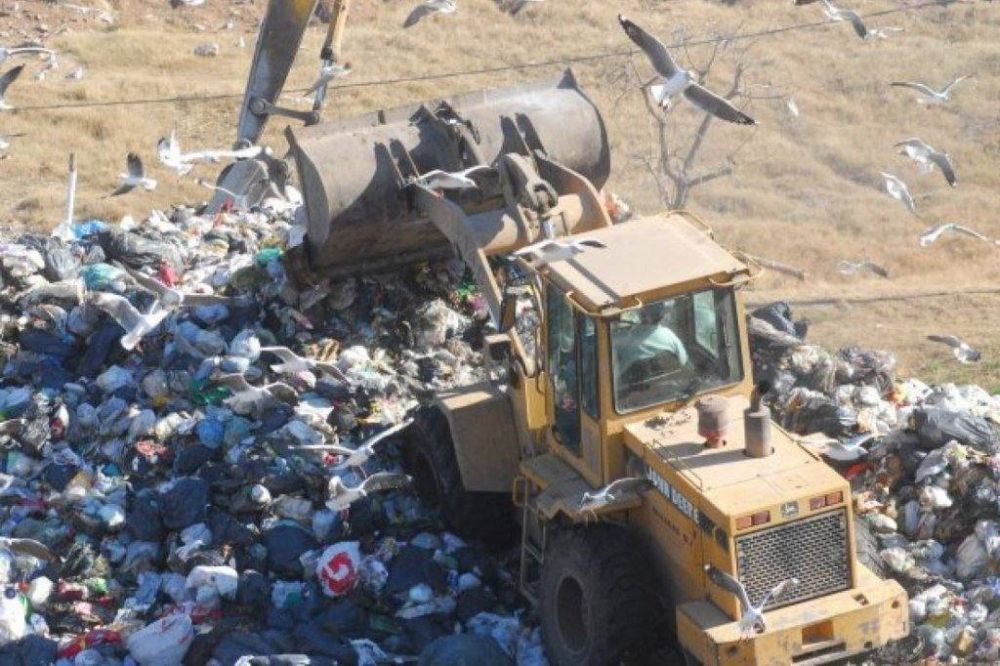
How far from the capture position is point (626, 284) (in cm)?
678

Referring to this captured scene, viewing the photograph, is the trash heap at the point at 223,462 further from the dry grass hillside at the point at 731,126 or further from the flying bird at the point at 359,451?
the dry grass hillside at the point at 731,126

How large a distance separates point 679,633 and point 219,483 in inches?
126

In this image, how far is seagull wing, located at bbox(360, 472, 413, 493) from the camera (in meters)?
8.06

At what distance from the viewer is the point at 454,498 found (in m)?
8.15

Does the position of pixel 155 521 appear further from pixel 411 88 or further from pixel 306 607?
pixel 411 88

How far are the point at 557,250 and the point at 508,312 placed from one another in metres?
0.66

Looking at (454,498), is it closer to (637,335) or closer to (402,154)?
(637,335)

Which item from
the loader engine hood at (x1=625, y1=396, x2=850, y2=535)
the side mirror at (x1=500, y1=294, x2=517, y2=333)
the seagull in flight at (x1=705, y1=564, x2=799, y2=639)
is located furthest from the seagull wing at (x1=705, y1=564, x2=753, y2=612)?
the side mirror at (x1=500, y1=294, x2=517, y2=333)

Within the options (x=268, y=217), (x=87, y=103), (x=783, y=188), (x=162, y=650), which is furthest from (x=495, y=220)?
(x=87, y=103)

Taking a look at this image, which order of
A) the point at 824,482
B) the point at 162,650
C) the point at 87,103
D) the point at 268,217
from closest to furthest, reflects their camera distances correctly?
the point at 824,482 → the point at 162,650 → the point at 268,217 → the point at 87,103

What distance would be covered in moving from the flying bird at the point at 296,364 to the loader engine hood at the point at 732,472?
287cm

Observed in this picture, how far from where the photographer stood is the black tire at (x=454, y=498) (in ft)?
26.8

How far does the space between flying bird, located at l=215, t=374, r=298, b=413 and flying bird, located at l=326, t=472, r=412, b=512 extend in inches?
40.0

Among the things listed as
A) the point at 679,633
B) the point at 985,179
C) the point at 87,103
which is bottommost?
the point at 985,179
